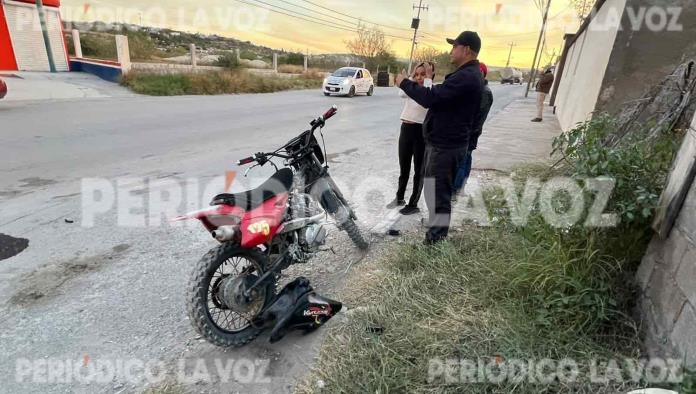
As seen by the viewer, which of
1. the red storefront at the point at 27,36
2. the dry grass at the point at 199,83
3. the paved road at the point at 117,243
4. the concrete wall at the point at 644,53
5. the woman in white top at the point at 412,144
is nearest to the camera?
the paved road at the point at 117,243

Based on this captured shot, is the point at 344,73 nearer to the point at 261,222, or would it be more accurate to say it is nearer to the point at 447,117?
the point at 447,117

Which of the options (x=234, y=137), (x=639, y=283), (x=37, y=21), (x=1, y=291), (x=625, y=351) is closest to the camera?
(x=625, y=351)

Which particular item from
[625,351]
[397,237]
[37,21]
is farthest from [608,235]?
[37,21]

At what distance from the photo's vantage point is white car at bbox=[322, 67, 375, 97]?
1914 centimetres

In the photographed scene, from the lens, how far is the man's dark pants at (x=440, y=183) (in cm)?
311

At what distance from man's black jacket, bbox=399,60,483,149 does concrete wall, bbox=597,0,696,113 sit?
12.5 feet

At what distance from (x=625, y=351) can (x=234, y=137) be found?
23.6 ft

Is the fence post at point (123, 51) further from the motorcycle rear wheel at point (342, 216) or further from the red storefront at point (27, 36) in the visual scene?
the motorcycle rear wheel at point (342, 216)

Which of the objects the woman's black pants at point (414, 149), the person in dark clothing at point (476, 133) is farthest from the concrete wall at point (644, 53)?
the woman's black pants at point (414, 149)

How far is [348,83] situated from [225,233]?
18302 millimetres

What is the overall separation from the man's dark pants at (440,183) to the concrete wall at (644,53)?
388 centimetres

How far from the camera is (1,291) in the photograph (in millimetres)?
2641

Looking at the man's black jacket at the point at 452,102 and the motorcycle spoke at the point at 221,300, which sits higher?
the man's black jacket at the point at 452,102

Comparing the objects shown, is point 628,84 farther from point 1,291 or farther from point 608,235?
point 1,291
